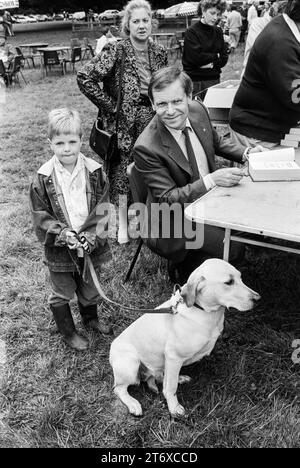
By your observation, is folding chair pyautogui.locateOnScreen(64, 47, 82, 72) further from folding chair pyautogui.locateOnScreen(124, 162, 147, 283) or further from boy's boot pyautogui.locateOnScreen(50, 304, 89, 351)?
boy's boot pyautogui.locateOnScreen(50, 304, 89, 351)

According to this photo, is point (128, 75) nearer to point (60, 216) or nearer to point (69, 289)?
point (60, 216)

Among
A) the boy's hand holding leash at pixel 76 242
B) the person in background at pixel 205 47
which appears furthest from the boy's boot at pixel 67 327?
the person in background at pixel 205 47

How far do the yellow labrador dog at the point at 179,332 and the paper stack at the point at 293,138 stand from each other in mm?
1427

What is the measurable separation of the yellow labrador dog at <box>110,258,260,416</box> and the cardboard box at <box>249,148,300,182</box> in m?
0.69

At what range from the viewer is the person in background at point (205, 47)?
564cm

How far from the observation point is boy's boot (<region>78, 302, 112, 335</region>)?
3162 mm

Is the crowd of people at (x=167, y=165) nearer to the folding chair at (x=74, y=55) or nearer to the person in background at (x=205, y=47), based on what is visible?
the person in background at (x=205, y=47)

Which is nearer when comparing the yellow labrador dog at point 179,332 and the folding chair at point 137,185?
the yellow labrador dog at point 179,332

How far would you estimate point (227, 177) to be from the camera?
259cm

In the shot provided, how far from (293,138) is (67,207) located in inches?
67.7

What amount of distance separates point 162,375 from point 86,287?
83 cm

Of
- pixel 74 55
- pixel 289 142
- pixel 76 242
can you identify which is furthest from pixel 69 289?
pixel 74 55

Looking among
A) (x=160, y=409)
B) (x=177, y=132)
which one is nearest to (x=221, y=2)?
(x=177, y=132)

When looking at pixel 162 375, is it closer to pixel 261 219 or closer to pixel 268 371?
pixel 268 371
